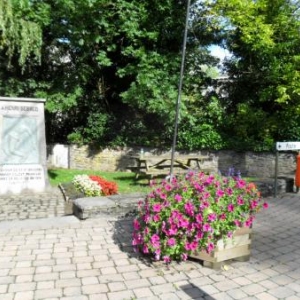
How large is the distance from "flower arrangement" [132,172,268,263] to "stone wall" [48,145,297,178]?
913 centimetres

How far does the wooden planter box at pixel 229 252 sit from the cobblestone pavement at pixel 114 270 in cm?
8

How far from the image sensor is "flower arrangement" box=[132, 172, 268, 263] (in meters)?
4.04

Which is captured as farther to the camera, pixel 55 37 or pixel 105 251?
pixel 55 37

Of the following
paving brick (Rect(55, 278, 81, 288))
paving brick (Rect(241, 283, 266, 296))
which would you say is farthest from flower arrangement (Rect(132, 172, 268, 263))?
paving brick (Rect(55, 278, 81, 288))

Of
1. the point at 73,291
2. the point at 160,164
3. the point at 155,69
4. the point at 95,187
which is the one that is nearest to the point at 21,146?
the point at 95,187

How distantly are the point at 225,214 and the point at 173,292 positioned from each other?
1.05 metres

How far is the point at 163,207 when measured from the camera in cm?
417

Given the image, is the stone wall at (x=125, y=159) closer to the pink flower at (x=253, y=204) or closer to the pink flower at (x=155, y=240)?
the pink flower at (x=253, y=204)

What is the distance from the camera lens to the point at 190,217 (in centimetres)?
409

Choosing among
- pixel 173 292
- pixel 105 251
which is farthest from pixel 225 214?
pixel 105 251

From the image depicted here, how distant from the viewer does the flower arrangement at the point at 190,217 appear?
13.3 ft

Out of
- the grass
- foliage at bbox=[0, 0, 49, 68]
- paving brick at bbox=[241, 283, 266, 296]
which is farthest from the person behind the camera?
foliage at bbox=[0, 0, 49, 68]

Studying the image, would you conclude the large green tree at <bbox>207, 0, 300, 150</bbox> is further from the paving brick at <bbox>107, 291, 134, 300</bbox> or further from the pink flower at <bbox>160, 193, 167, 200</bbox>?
the paving brick at <bbox>107, 291, 134, 300</bbox>

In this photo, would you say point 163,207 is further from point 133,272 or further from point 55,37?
point 55,37
